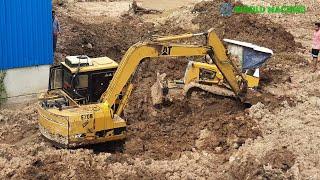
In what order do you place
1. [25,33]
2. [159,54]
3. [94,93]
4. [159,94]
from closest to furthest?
[159,54]
[94,93]
[159,94]
[25,33]

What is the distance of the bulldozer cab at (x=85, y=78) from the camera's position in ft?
35.3

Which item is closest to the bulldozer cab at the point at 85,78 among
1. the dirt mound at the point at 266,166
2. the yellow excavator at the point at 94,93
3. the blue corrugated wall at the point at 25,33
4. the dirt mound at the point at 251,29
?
the yellow excavator at the point at 94,93

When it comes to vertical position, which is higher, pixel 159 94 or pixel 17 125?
pixel 159 94

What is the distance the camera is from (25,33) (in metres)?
13.7

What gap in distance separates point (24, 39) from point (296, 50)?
9043mm

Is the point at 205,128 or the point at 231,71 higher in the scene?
the point at 231,71

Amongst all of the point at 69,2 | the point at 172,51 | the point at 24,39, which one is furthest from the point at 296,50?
the point at 69,2

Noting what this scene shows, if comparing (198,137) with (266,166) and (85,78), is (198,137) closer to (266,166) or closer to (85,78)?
(266,166)

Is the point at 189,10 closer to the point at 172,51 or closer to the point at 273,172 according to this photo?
the point at 172,51

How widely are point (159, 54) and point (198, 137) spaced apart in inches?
81.5

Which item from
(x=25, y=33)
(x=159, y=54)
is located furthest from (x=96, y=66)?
(x=25, y=33)

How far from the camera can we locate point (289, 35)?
60.8 ft

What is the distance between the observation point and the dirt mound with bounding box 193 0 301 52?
58.7 ft

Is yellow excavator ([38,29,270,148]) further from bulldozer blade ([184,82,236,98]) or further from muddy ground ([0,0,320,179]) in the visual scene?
bulldozer blade ([184,82,236,98])
